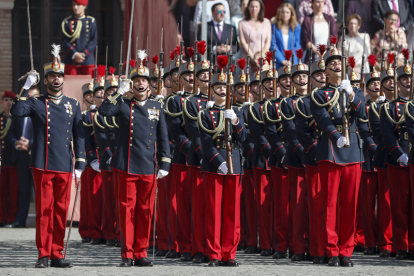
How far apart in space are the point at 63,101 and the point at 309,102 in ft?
8.18

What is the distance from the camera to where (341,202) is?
8.02 metres

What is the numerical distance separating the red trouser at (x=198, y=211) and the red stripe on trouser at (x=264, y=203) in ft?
3.00

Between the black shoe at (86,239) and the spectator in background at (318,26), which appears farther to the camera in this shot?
the spectator in background at (318,26)

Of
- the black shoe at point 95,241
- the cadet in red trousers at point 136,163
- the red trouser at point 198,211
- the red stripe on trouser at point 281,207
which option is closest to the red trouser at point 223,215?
the red trouser at point 198,211

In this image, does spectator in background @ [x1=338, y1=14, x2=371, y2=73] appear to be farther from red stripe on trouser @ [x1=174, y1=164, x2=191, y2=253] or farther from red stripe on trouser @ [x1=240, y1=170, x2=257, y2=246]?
red stripe on trouser @ [x1=174, y1=164, x2=191, y2=253]

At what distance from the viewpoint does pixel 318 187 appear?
322 inches

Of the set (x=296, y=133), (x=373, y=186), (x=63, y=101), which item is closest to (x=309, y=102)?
(x=296, y=133)

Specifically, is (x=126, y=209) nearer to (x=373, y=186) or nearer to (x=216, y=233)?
(x=216, y=233)

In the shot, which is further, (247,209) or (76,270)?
(247,209)

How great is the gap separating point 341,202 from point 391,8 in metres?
7.04

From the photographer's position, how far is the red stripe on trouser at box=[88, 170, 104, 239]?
10734 mm

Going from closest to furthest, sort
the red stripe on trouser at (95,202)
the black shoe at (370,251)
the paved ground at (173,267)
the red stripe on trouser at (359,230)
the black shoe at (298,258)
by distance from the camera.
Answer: the paved ground at (173,267)
the black shoe at (298,258)
the black shoe at (370,251)
the red stripe on trouser at (359,230)
the red stripe on trouser at (95,202)

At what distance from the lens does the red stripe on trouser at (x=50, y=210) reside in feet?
25.5

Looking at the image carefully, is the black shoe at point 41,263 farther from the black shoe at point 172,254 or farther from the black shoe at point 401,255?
the black shoe at point 401,255
